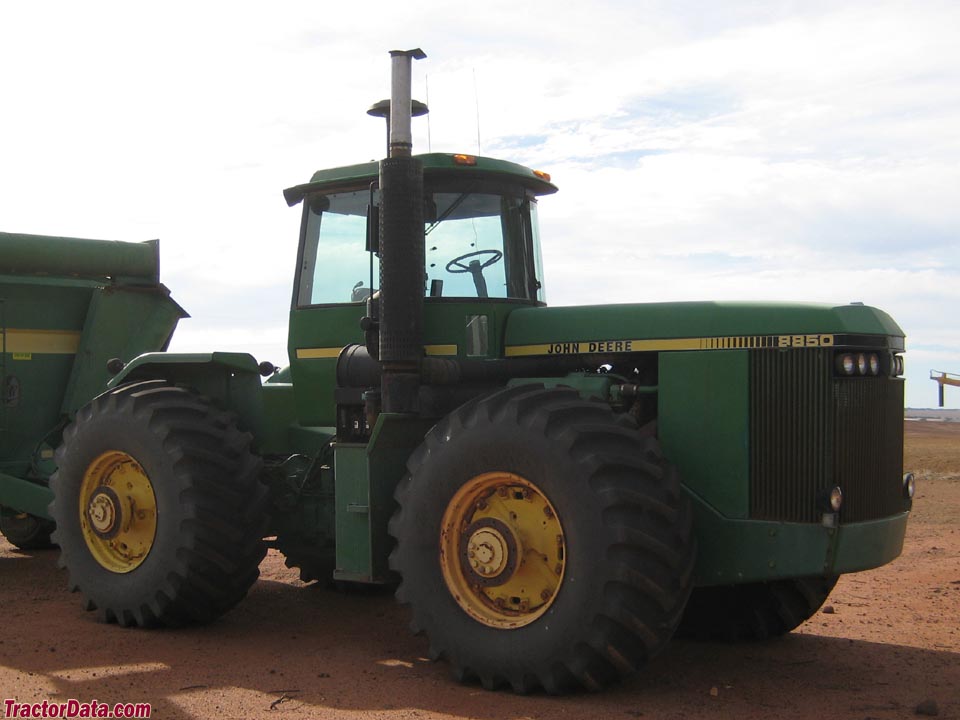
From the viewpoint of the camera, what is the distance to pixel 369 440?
663cm

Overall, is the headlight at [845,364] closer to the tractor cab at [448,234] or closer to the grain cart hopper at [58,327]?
the tractor cab at [448,234]

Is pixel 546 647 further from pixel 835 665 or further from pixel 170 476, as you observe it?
pixel 170 476

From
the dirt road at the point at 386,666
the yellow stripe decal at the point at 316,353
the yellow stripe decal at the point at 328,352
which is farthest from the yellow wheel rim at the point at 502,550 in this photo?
the yellow stripe decal at the point at 316,353

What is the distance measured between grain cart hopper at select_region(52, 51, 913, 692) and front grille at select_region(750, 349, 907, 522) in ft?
0.04

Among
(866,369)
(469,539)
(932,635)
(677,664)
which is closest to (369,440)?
(469,539)

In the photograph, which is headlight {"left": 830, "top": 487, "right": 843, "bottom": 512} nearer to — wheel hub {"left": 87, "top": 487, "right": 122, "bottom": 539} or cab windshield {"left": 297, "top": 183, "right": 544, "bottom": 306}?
cab windshield {"left": 297, "top": 183, "right": 544, "bottom": 306}

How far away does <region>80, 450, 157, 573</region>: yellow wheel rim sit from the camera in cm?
742

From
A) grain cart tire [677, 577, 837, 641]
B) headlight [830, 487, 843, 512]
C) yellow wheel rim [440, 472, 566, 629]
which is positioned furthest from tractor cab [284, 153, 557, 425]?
headlight [830, 487, 843, 512]

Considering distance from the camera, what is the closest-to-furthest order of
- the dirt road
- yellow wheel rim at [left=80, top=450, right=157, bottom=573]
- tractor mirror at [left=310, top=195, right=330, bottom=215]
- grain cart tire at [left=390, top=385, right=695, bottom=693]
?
grain cart tire at [left=390, top=385, right=695, bottom=693] → the dirt road → yellow wheel rim at [left=80, top=450, right=157, bottom=573] → tractor mirror at [left=310, top=195, right=330, bottom=215]

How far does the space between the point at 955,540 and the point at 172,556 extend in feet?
26.7

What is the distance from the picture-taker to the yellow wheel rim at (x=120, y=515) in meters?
7.42

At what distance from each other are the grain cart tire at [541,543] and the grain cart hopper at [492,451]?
0.01 metres

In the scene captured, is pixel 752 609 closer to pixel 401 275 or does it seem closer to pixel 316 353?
pixel 401 275

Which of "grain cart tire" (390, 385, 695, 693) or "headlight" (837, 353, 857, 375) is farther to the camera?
"headlight" (837, 353, 857, 375)
